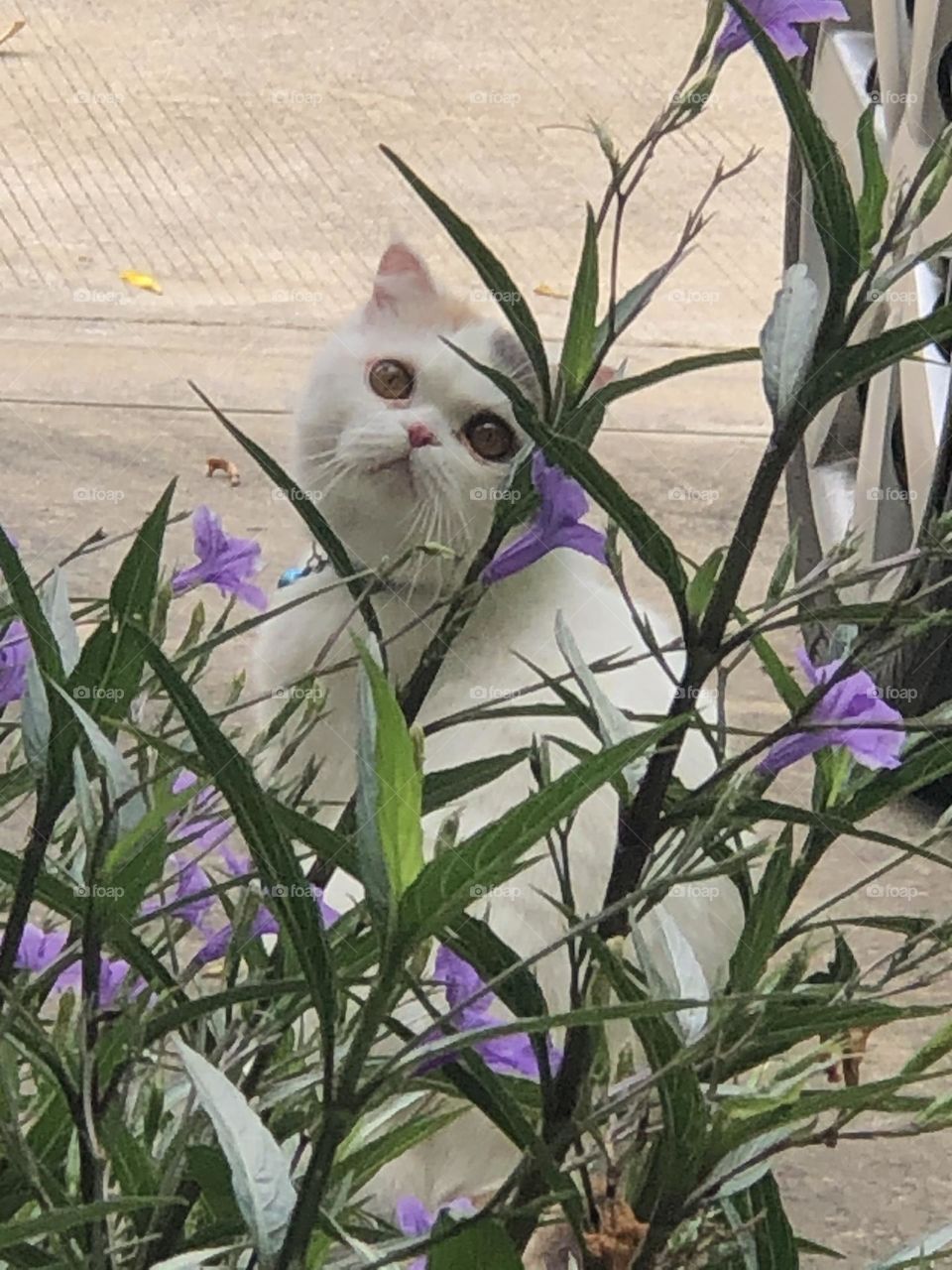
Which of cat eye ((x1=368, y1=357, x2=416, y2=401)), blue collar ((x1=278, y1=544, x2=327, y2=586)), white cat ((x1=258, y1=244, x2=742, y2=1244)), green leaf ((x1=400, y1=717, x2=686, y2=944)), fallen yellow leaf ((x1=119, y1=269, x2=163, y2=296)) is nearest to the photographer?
green leaf ((x1=400, y1=717, x2=686, y2=944))

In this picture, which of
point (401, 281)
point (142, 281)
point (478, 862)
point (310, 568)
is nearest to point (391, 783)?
point (478, 862)

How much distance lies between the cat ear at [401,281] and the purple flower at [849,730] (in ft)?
2.42

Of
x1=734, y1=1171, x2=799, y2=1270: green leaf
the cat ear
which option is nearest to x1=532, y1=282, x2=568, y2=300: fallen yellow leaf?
the cat ear

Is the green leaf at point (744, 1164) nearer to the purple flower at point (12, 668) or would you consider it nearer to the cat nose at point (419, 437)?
the purple flower at point (12, 668)

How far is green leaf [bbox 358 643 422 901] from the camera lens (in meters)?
0.27

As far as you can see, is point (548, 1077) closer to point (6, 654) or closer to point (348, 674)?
point (6, 654)

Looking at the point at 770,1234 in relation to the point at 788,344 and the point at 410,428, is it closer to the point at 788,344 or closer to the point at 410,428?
the point at 788,344

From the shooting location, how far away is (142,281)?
2340 millimetres

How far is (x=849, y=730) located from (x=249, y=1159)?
0.17 meters

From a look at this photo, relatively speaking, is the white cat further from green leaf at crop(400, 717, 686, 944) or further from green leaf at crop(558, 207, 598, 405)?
green leaf at crop(400, 717, 686, 944)

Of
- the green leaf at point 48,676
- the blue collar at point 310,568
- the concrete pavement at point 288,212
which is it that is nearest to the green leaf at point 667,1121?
the green leaf at point 48,676

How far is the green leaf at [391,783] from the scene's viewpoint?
0.88ft

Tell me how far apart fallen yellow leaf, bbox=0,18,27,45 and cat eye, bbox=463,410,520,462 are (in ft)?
7.06

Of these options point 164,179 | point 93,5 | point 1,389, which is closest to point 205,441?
point 1,389
